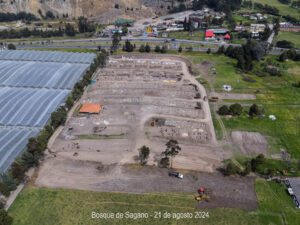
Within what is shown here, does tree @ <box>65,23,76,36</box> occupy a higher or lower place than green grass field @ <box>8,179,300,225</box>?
higher

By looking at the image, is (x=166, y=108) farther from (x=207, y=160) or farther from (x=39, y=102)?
(x=39, y=102)

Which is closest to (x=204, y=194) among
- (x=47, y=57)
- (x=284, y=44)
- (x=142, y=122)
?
(x=142, y=122)

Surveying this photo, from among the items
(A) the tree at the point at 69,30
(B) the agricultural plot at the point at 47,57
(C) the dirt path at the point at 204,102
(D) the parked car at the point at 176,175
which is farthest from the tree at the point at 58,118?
(A) the tree at the point at 69,30

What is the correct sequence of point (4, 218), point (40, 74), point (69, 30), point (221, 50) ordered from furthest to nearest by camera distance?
point (69, 30), point (221, 50), point (40, 74), point (4, 218)

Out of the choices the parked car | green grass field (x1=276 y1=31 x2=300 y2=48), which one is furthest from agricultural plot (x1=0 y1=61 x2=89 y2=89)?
green grass field (x1=276 y1=31 x2=300 y2=48)

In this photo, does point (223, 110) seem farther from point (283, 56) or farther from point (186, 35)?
point (186, 35)

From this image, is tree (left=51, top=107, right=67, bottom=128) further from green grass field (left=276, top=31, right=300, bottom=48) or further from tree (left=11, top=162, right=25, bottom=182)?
green grass field (left=276, top=31, right=300, bottom=48)
